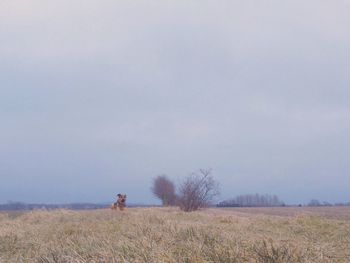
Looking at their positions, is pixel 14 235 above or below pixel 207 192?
below

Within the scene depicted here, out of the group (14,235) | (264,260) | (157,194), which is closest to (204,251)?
(264,260)

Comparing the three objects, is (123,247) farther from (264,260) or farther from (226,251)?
(264,260)

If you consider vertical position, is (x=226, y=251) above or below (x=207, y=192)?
below

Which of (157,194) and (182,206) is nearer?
(182,206)

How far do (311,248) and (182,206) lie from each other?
42.3 metres

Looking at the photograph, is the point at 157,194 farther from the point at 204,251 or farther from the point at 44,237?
the point at 204,251

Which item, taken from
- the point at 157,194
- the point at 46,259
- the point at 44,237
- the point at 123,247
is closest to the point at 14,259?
the point at 46,259

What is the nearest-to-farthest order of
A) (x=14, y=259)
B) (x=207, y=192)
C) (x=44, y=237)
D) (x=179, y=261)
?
(x=179, y=261) → (x=14, y=259) → (x=44, y=237) → (x=207, y=192)

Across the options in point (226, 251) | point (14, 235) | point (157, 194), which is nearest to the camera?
point (226, 251)

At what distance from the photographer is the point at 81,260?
7688mm

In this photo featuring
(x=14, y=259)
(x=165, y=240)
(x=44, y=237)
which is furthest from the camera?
(x=44, y=237)

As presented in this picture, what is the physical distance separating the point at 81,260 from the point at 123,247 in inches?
32.9

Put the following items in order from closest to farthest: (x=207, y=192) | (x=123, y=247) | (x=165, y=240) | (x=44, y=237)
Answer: (x=123, y=247), (x=165, y=240), (x=44, y=237), (x=207, y=192)

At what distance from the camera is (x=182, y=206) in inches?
1983
